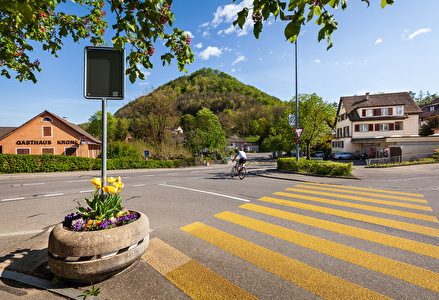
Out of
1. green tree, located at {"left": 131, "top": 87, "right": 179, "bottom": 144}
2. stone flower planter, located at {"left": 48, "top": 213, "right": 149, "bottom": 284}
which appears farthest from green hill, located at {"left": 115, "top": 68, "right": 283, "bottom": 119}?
stone flower planter, located at {"left": 48, "top": 213, "right": 149, "bottom": 284}

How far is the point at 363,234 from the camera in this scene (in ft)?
14.3

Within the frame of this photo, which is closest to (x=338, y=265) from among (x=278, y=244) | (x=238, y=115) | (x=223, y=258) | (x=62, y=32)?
(x=278, y=244)

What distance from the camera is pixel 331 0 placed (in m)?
2.13

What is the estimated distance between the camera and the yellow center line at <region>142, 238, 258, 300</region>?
2545 mm

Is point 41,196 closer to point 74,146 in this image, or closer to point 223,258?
point 223,258

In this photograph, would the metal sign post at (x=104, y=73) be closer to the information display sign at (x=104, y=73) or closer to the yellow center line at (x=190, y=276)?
the information display sign at (x=104, y=73)

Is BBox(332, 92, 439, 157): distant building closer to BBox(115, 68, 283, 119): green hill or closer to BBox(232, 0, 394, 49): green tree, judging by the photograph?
BBox(232, 0, 394, 49): green tree

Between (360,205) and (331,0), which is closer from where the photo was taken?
(331,0)

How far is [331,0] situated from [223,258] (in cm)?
383

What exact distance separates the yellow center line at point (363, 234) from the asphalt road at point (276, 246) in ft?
0.07

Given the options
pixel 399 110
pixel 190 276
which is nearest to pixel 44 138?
pixel 190 276

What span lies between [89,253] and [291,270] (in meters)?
2.83

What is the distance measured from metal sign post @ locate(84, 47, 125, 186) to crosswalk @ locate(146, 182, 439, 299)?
293 centimetres

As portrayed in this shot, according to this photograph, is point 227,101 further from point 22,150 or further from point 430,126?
point 22,150
